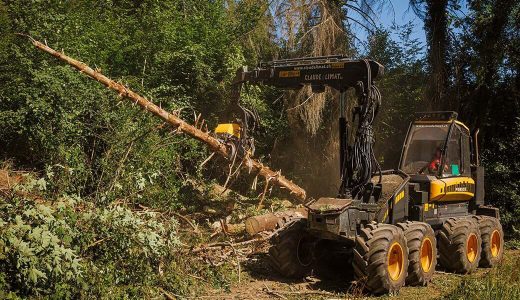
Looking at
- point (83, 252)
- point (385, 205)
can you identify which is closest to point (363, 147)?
point (385, 205)

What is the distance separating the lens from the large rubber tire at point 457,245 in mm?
9883

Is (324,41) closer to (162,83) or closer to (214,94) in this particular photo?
(214,94)

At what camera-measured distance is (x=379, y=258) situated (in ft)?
25.8

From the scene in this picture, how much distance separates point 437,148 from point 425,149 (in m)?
0.22

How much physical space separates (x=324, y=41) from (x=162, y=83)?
15.2ft

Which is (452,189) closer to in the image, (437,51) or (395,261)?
(395,261)

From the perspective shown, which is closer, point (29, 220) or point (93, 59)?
point (29, 220)

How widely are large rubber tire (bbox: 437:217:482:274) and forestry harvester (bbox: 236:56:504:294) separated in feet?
0.06

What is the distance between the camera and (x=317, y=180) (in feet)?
57.3

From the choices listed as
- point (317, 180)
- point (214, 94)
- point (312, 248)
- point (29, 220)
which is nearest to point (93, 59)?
point (214, 94)

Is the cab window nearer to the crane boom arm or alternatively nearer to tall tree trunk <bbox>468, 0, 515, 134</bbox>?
the crane boom arm

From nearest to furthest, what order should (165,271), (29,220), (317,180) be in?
(29,220) < (165,271) < (317,180)

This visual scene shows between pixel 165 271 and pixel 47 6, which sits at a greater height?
pixel 47 6

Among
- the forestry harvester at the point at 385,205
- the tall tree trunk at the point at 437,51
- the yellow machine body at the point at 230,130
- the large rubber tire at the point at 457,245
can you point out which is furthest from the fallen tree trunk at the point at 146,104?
the tall tree trunk at the point at 437,51
